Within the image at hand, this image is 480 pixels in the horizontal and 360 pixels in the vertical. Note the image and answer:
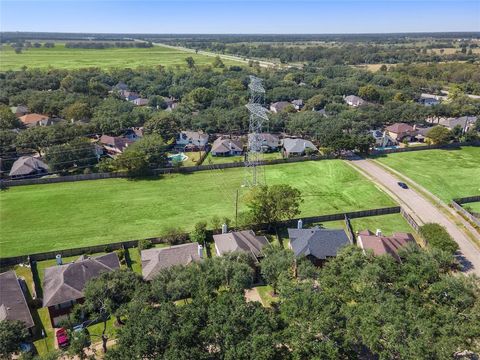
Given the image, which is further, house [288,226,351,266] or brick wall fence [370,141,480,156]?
brick wall fence [370,141,480,156]

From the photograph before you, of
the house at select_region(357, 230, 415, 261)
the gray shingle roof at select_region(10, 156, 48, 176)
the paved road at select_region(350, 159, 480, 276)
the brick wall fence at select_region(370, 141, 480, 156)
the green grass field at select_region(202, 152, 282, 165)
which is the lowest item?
the paved road at select_region(350, 159, 480, 276)

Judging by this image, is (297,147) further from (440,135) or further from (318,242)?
(318,242)

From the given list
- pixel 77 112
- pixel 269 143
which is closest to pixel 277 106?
pixel 269 143

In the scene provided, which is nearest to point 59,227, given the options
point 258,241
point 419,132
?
point 258,241

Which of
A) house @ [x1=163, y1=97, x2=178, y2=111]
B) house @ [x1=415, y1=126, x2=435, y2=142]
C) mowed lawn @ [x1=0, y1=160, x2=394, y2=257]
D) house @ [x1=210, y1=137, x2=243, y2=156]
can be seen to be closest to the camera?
mowed lawn @ [x1=0, y1=160, x2=394, y2=257]

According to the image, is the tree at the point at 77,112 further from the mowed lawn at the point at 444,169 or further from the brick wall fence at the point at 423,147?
the mowed lawn at the point at 444,169

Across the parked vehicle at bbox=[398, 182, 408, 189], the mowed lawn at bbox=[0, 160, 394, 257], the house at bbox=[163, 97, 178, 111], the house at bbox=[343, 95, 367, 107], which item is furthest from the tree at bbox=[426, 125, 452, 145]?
the house at bbox=[163, 97, 178, 111]

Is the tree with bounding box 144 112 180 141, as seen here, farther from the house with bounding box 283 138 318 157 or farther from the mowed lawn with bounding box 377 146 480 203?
the mowed lawn with bounding box 377 146 480 203
